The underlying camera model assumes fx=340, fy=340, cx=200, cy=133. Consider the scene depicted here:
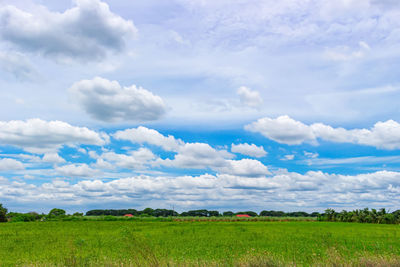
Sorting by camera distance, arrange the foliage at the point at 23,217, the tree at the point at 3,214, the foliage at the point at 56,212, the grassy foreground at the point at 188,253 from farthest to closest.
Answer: the foliage at the point at 56,212
the tree at the point at 3,214
the foliage at the point at 23,217
the grassy foreground at the point at 188,253

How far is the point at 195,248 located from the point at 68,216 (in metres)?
49.9

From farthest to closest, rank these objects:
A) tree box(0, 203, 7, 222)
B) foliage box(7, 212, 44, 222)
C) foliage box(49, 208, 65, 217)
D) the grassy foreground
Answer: foliage box(49, 208, 65, 217) < tree box(0, 203, 7, 222) < foliage box(7, 212, 44, 222) < the grassy foreground

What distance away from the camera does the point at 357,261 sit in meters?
10.7

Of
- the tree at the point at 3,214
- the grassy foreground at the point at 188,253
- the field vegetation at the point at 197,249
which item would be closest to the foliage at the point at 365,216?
the field vegetation at the point at 197,249

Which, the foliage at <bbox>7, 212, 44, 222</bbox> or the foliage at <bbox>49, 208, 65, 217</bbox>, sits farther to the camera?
the foliage at <bbox>49, 208, 65, 217</bbox>

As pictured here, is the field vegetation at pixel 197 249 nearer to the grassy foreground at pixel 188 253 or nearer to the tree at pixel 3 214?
the grassy foreground at pixel 188 253

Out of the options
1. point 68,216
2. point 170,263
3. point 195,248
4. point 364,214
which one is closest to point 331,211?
point 364,214

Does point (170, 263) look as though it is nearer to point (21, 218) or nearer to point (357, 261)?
point (357, 261)

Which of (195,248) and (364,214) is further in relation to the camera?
(364,214)

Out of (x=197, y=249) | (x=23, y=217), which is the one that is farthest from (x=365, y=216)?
(x=23, y=217)

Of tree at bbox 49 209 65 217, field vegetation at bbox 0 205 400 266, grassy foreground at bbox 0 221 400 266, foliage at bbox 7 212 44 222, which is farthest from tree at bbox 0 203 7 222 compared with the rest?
grassy foreground at bbox 0 221 400 266

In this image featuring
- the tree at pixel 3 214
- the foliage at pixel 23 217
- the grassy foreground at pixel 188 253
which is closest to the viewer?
the grassy foreground at pixel 188 253

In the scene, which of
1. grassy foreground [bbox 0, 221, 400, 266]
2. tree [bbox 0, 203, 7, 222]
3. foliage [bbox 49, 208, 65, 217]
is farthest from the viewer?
foliage [bbox 49, 208, 65, 217]

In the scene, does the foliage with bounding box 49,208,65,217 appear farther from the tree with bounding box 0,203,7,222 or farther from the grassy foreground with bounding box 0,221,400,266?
the grassy foreground with bounding box 0,221,400,266
